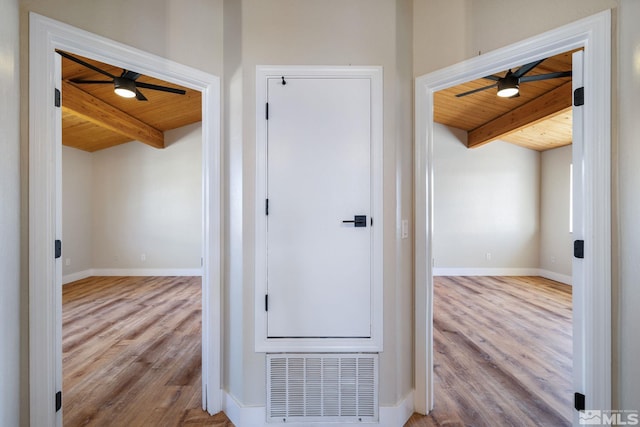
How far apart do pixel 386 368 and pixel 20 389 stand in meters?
1.83

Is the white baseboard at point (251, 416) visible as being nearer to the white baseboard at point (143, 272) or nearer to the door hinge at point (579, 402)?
the door hinge at point (579, 402)

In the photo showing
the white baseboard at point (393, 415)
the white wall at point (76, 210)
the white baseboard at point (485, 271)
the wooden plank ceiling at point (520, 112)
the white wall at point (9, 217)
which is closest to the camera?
the white wall at point (9, 217)

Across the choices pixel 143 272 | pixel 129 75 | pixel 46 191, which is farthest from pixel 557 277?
pixel 143 272

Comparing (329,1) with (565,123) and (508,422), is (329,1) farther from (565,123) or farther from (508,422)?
(565,123)

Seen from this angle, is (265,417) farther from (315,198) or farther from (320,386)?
(315,198)

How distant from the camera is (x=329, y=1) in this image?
1.76 meters

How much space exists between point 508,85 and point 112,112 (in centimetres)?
552

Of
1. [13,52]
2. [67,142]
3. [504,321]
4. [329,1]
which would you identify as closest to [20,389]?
[13,52]

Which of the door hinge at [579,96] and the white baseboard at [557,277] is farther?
the white baseboard at [557,277]

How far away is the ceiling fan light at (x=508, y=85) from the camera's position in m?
2.95

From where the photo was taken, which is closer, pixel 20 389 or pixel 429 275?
pixel 20 389

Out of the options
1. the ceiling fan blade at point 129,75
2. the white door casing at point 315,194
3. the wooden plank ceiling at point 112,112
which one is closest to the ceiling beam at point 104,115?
the wooden plank ceiling at point 112,112

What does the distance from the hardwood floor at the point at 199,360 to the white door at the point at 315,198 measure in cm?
83

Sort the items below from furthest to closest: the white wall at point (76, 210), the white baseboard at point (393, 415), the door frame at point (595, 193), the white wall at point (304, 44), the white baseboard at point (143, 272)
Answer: the white baseboard at point (143, 272)
the white wall at point (76, 210)
the white baseboard at point (393, 415)
the white wall at point (304, 44)
the door frame at point (595, 193)
